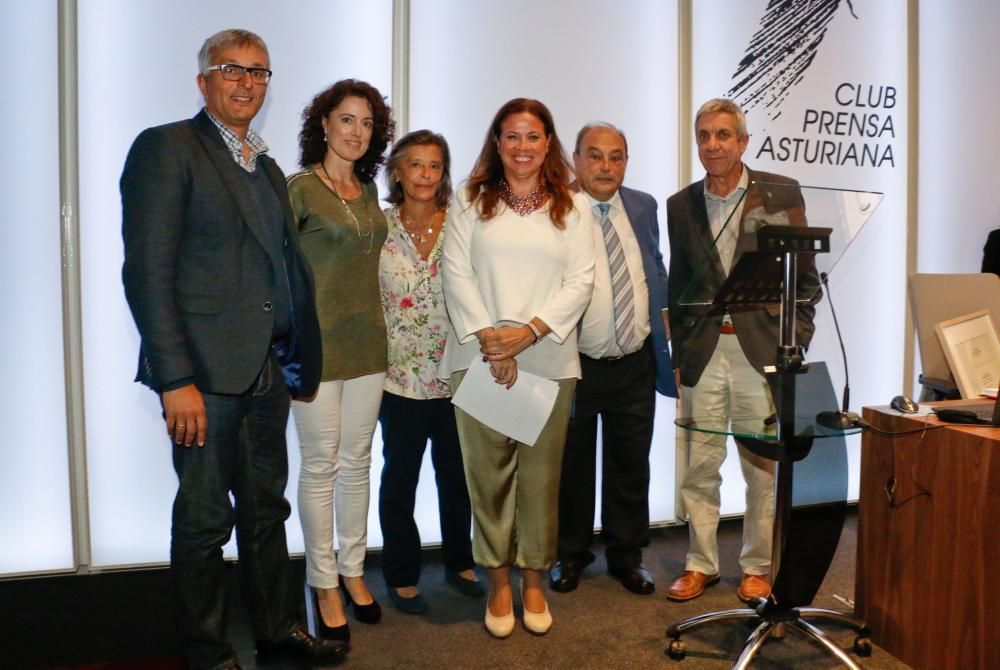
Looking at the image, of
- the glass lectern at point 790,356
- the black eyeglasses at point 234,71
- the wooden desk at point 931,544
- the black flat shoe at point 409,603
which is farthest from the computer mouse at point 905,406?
the black eyeglasses at point 234,71

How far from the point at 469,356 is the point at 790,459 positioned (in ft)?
3.25

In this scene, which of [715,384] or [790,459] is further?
[715,384]

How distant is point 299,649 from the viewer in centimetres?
234

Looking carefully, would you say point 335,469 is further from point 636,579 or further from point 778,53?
point 778,53

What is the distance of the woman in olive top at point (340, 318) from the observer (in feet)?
8.06

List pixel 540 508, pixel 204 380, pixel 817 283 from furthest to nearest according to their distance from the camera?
pixel 540 508 → pixel 817 283 → pixel 204 380

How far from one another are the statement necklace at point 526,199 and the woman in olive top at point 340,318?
42cm

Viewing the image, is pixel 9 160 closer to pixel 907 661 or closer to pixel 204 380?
pixel 204 380

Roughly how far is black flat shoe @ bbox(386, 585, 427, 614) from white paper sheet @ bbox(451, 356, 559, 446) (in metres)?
0.79

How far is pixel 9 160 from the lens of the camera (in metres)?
3.04

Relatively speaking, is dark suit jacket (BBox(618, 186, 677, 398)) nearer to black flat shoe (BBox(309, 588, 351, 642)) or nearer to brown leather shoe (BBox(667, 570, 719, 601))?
brown leather shoe (BBox(667, 570, 719, 601))

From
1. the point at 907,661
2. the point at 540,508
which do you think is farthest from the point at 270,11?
the point at 907,661

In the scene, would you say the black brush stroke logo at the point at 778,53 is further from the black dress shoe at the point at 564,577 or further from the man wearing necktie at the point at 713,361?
the black dress shoe at the point at 564,577

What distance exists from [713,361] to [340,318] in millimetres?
1203
